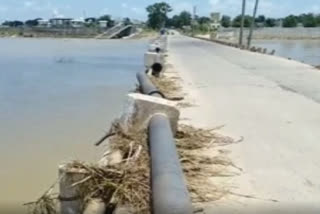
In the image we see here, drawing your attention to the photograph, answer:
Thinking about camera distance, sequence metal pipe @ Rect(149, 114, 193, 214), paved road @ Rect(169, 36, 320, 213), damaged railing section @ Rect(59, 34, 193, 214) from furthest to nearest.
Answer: paved road @ Rect(169, 36, 320, 213)
damaged railing section @ Rect(59, 34, 193, 214)
metal pipe @ Rect(149, 114, 193, 214)

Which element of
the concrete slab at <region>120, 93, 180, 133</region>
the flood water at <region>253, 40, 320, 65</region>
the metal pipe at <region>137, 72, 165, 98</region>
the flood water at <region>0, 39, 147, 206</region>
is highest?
the concrete slab at <region>120, 93, 180, 133</region>

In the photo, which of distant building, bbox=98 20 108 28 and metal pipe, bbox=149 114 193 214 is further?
distant building, bbox=98 20 108 28

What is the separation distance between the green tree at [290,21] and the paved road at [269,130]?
469 feet

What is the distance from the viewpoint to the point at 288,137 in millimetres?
8773

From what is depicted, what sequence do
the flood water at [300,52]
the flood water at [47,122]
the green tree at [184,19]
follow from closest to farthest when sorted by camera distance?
the flood water at [47,122] → the flood water at [300,52] → the green tree at [184,19]

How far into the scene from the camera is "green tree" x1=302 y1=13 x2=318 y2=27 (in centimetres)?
15488

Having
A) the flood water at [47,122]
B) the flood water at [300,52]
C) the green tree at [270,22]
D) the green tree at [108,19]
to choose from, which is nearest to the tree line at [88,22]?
the green tree at [108,19]

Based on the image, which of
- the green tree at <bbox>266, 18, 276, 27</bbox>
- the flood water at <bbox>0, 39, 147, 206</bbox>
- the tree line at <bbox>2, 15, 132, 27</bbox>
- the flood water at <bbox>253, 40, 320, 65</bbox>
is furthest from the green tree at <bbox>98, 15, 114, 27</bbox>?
the flood water at <bbox>0, 39, 147, 206</bbox>

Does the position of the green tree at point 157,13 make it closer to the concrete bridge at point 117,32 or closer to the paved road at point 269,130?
the concrete bridge at point 117,32

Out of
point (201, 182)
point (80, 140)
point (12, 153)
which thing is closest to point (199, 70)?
point (80, 140)

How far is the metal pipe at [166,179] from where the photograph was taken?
434cm

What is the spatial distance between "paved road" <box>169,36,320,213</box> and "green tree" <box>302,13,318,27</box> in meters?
141

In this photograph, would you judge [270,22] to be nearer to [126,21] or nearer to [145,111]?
[126,21]

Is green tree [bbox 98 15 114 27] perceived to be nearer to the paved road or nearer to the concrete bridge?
the concrete bridge
